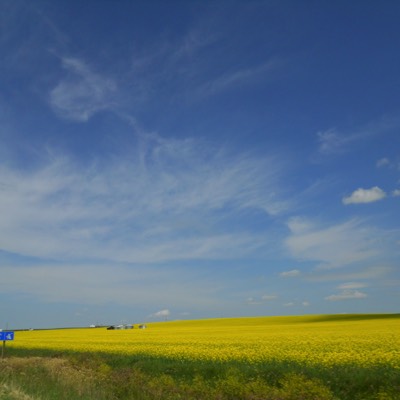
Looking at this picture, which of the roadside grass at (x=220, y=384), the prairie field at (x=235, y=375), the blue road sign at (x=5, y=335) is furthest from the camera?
the blue road sign at (x=5, y=335)

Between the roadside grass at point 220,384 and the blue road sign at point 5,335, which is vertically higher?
the blue road sign at point 5,335

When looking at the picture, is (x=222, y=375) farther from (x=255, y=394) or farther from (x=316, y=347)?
(x=316, y=347)

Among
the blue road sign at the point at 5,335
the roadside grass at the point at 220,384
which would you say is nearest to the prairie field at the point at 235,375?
the roadside grass at the point at 220,384

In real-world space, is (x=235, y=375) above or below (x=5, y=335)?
below

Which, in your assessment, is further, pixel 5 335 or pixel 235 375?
pixel 5 335

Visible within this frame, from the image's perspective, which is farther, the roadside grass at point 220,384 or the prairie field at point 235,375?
the prairie field at point 235,375

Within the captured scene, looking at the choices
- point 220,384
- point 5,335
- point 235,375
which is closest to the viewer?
point 220,384

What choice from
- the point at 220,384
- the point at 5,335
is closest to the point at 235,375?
the point at 220,384

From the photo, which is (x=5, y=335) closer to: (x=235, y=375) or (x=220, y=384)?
(x=235, y=375)

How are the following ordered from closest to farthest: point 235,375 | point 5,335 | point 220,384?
point 220,384, point 235,375, point 5,335

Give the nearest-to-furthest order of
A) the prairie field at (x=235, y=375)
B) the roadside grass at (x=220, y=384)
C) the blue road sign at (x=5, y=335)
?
the roadside grass at (x=220, y=384)
the prairie field at (x=235, y=375)
the blue road sign at (x=5, y=335)

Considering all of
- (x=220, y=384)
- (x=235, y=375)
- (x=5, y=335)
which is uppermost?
(x=5, y=335)

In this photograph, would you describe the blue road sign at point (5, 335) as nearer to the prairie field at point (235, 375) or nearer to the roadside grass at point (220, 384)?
the prairie field at point (235, 375)

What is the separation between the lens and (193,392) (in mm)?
15406
